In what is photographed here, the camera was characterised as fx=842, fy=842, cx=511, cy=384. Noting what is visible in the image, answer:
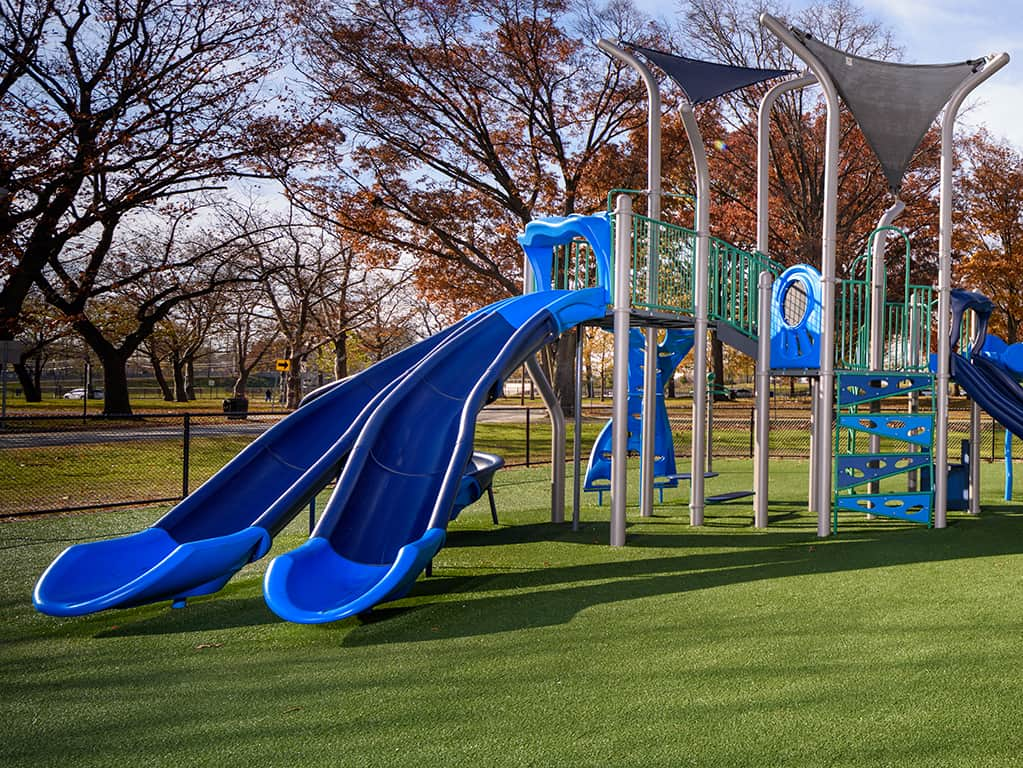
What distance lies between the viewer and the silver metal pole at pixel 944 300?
28.5ft

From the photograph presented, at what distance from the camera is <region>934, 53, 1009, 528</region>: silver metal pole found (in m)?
8.69

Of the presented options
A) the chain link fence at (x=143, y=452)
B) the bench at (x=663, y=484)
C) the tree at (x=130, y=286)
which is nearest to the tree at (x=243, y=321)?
the tree at (x=130, y=286)

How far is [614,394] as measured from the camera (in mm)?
7379

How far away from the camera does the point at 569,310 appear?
7.58 metres

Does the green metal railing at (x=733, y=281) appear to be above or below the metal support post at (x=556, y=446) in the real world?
above

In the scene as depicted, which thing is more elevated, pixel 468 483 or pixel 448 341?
pixel 448 341

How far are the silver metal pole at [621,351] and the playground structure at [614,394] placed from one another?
20 mm

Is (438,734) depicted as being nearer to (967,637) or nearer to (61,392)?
(967,637)

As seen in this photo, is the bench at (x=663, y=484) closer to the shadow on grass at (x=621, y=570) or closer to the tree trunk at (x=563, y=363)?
the shadow on grass at (x=621, y=570)

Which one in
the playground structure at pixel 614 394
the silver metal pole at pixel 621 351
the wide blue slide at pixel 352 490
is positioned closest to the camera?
the wide blue slide at pixel 352 490

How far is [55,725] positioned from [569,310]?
5.13m

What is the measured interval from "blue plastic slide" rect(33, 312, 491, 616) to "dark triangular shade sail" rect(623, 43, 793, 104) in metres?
3.54

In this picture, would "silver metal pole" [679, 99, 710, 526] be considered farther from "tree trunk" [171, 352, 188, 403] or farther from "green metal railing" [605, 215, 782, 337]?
"tree trunk" [171, 352, 188, 403]

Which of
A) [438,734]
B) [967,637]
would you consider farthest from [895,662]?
[438,734]
